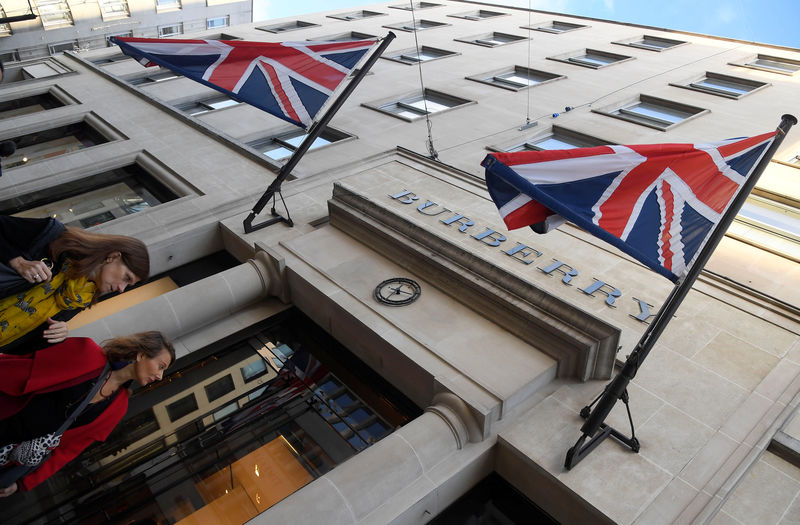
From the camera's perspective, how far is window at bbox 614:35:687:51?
3241 cm

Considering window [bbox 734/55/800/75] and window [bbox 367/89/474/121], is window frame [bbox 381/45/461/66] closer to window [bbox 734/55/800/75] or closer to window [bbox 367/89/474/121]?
window [bbox 367/89/474/121]

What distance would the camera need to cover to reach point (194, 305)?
11742 mm

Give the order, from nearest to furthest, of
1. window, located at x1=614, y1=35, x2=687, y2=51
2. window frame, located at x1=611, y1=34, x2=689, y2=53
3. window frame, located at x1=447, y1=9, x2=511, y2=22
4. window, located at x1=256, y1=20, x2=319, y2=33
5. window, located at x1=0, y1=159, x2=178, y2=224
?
window, located at x1=0, y1=159, x2=178, y2=224 < window frame, located at x1=611, y1=34, x2=689, y2=53 < window, located at x1=614, y1=35, x2=687, y2=51 < window, located at x1=256, y1=20, x2=319, y2=33 < window frame, located at x1=447, y1=9, x2=511, y2=22

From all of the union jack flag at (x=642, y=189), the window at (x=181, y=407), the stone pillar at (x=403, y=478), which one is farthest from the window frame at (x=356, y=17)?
the stone pillar at (x=403, y=478)

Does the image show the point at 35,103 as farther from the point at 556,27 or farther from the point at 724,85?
the point at 724,85

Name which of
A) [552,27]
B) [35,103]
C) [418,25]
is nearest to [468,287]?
[35,103]

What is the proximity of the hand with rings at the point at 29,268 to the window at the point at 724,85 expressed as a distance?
27.0m

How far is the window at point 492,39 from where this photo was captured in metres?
32.9

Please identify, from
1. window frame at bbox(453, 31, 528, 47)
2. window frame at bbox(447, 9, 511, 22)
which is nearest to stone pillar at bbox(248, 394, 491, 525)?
window frame at bbox(453, 31, 528, 47)

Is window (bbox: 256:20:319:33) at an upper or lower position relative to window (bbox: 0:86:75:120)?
upper

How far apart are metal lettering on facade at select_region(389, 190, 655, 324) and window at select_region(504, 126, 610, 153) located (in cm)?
686

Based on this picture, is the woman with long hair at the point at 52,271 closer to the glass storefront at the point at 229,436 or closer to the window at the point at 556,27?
the glass storefront at the point at 229,436

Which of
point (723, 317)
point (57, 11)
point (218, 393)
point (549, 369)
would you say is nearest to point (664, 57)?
point (723, 317)

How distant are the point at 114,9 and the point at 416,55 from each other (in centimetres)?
3854
